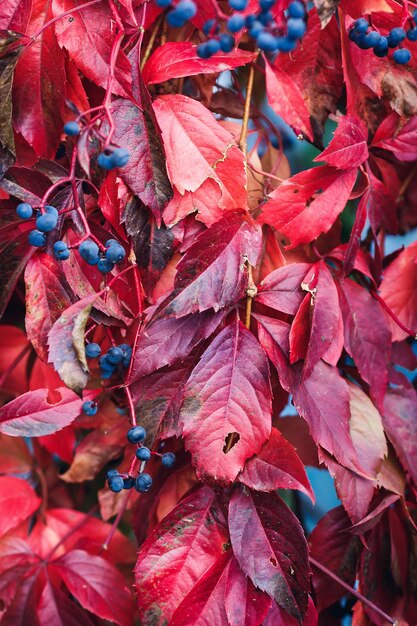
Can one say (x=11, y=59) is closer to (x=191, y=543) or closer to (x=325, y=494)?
(x=191, y=543)

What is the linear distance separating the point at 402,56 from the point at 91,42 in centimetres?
30

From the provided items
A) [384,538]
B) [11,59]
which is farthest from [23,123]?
[384,538]

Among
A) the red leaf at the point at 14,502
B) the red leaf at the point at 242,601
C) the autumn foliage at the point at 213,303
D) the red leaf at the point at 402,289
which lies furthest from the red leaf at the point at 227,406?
the red leaf at the point at 14,502

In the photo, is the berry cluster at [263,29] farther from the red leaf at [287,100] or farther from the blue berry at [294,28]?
the red leaf at [287,100]

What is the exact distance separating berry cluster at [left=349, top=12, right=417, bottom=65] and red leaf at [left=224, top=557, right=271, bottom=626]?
51 cm

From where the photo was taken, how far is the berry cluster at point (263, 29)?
0.48 metres

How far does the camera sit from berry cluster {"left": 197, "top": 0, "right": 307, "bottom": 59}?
479 millimetres

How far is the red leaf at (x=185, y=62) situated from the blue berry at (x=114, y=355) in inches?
10.4

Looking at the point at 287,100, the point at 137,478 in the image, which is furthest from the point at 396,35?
the point at 137,478


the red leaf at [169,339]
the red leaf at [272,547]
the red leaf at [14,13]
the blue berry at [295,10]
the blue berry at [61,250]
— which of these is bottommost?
the red leaf at [272,547]

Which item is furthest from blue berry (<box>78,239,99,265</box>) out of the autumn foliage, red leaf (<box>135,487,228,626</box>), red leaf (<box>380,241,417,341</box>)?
red leaf (<box>380,241,417,341</box>)

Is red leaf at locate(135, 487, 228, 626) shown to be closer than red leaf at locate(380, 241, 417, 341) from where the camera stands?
Yes

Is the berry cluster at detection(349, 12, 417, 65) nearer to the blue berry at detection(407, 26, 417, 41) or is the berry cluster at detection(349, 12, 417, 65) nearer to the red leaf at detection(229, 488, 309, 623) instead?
the blue berry at detection(407, 26, 417, 41)

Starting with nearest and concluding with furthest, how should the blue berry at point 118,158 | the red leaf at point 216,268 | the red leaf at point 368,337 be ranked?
the blue berry at point 118,158 → the red leaf at point 216,268 → the red leaf at point 368,337
